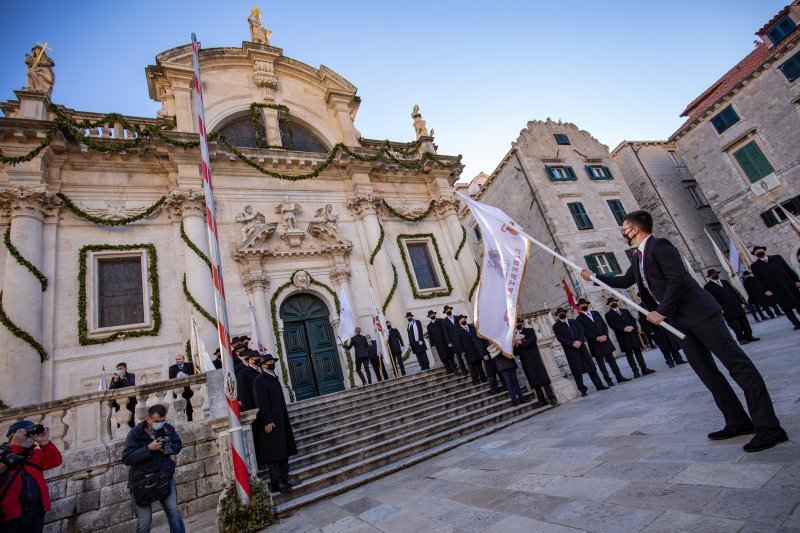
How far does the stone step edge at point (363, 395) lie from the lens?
30.0 feet

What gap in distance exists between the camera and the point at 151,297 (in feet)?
40.2

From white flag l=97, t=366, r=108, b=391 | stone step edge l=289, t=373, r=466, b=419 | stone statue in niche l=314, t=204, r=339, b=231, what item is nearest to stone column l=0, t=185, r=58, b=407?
white flag l=97, t=366, r=108, b=391

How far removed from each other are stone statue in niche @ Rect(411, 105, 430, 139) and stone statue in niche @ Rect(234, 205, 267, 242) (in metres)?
9.53

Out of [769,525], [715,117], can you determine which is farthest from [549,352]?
[715,117]

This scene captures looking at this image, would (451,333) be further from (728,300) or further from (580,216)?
(580,216)

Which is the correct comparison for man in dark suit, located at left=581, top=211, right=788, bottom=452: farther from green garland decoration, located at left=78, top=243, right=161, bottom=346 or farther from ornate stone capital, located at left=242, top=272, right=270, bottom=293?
green garland decoration, located at left=78, top=243, right=161, bottom=346

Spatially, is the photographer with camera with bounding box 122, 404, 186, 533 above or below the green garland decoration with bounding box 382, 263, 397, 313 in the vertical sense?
below

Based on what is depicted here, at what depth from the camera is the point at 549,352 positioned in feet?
29.2

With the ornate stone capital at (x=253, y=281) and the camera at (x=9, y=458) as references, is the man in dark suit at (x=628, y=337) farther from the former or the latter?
the ornate stone capital at (x=253, y=281)

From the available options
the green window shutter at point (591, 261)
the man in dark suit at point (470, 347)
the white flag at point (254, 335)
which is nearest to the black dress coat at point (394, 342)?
the man in dark suit at point (470, 347)

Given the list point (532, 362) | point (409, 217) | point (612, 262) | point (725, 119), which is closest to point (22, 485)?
point (532, 362)

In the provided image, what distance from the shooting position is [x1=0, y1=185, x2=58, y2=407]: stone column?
31.9 ft

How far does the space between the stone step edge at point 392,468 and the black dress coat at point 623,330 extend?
2.78 metres

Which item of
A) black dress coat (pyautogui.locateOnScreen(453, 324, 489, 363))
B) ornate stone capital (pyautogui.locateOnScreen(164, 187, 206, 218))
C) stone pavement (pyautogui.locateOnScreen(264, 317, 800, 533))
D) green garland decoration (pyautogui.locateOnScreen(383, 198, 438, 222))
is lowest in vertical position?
stone pavement (pyautogui.locateOnScreen(264, 317, 800, 533))
